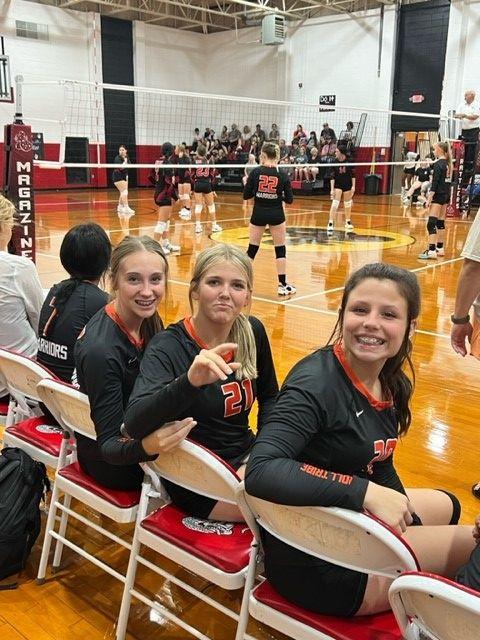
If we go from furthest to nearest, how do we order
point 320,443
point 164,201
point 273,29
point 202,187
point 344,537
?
point 273,29, point 202,187, point 164,201, point 320,443, point 344,537

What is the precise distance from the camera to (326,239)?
36.4ft

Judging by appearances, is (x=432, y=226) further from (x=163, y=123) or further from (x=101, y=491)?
(x=163, y=123)

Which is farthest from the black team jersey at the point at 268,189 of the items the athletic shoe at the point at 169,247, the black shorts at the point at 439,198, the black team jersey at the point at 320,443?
the black team jersey at the point at 320,443

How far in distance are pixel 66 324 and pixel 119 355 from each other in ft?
2.13

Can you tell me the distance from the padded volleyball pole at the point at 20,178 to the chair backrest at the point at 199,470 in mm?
4139

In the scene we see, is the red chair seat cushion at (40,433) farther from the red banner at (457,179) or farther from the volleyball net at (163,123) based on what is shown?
the volleyball net at (163,123)

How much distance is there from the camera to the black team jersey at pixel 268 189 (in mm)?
6906

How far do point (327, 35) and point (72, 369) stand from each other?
2104 cm

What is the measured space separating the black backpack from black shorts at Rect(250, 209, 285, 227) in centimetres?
504

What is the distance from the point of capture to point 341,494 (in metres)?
1.39

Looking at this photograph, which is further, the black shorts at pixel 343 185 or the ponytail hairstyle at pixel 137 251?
the black shorts at pixel 343 185

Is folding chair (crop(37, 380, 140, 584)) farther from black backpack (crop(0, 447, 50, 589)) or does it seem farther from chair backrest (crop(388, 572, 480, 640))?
chair backrest (crop(388, 572, 480, 640))

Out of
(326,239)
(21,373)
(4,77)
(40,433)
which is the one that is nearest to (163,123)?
(326,239)

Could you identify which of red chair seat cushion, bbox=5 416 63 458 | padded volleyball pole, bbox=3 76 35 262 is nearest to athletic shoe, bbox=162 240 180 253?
padded volleyball pole, bbox=3 76 35 262
